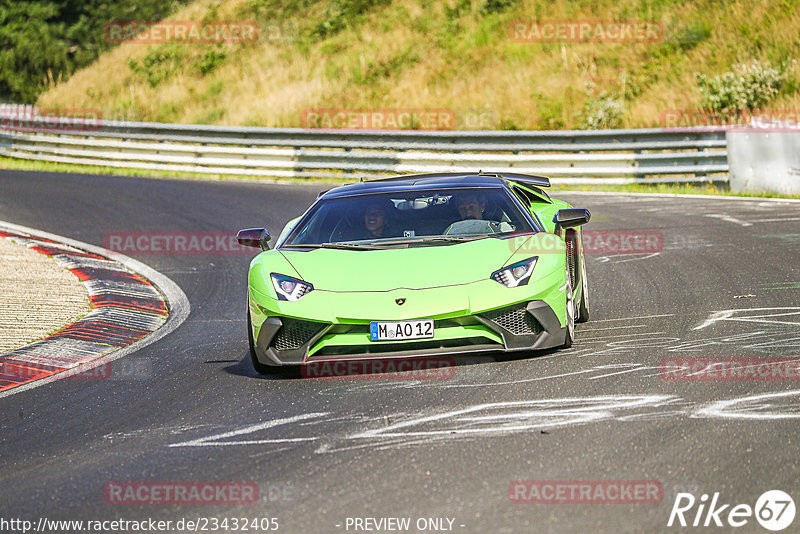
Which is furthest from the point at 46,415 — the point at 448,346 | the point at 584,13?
the point at 584,13

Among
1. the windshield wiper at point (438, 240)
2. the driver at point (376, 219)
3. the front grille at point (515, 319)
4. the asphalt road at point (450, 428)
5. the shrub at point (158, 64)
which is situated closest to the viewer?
the asphalt road at point (450, 428)

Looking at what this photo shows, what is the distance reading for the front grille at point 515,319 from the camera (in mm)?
6938

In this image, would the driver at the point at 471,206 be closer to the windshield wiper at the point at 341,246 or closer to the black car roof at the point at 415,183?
the black car roof at the point at 415,183

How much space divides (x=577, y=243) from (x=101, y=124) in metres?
20.3

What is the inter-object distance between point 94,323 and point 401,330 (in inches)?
166

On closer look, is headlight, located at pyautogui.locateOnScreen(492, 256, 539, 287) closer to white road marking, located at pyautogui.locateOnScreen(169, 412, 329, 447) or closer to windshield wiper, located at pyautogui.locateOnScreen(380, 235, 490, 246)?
windshield wiper, located at pyautogui.locateOnScreen(380, 235, 490, 246)

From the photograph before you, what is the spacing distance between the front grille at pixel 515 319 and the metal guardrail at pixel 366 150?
41.2 feet

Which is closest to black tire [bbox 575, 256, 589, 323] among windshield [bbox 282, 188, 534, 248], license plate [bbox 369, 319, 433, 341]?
windshield [bbox 282, 188, 534, 248]

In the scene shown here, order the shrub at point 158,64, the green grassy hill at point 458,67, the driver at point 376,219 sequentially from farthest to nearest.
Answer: the shrub at point 158,64 → the green grassy hill at point 458,67 → the driver at point 376,219

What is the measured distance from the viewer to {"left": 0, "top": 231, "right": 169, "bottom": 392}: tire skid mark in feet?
27.5

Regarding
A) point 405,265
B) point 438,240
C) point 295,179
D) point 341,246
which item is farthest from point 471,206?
point 295,179

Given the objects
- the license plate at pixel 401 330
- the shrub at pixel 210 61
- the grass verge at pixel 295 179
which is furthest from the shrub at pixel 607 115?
the license plate at pixel 401 330

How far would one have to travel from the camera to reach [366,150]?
23.8 m

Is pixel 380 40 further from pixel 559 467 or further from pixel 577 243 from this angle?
pixel 559 467
